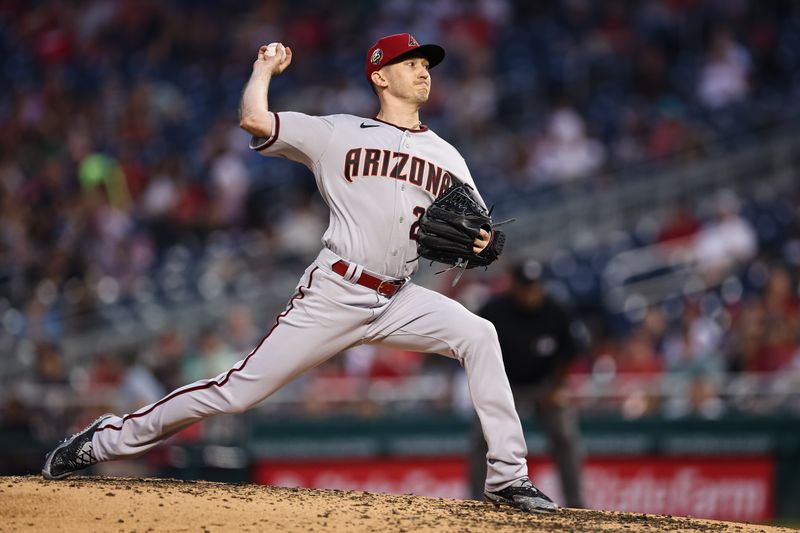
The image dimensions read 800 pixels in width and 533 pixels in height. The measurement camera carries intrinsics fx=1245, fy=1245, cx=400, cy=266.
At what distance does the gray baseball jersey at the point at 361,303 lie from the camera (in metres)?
5.09

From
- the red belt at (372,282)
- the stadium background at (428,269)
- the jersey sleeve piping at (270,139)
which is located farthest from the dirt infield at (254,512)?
the stadium background at (428,269)

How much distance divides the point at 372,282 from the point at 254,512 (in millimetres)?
1047

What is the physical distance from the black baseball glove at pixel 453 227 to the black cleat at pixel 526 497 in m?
0.97

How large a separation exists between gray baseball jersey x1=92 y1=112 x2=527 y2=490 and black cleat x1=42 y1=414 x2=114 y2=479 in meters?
0.28

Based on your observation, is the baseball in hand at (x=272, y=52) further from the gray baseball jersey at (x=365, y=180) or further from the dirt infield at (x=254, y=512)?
the dirt infield at (x=254, y=512)

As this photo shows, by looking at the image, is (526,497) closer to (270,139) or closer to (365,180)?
(365,180)

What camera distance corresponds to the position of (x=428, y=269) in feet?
38.6

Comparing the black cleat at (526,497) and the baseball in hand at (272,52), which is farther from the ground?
the baseball in hand at (272,52)

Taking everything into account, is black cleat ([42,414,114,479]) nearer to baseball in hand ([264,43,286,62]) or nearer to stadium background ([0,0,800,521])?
baseball in hand ([264,43,286,62])

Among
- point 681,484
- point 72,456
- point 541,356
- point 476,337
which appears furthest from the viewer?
point 681,484

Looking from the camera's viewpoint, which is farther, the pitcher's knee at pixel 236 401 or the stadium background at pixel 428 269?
the stadium background at pixel 428 269

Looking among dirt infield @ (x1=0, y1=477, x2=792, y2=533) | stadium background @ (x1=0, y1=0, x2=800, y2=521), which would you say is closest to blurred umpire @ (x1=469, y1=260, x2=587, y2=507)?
stadium background @ (x1=0, y1=0, x2=800, y2=521)

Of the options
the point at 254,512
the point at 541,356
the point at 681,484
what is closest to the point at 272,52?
the point at 254,512

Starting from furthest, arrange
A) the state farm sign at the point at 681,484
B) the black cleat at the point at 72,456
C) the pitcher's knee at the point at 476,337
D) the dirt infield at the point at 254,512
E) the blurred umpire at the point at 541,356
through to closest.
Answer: the state farm sign at the point at 681,484 → the blurred umpire at the point at 541,356 → the black cleat at the point at 72,456 → the pitcher's knee at the point at 476,337 → the dirt infield at the point at 254,512
